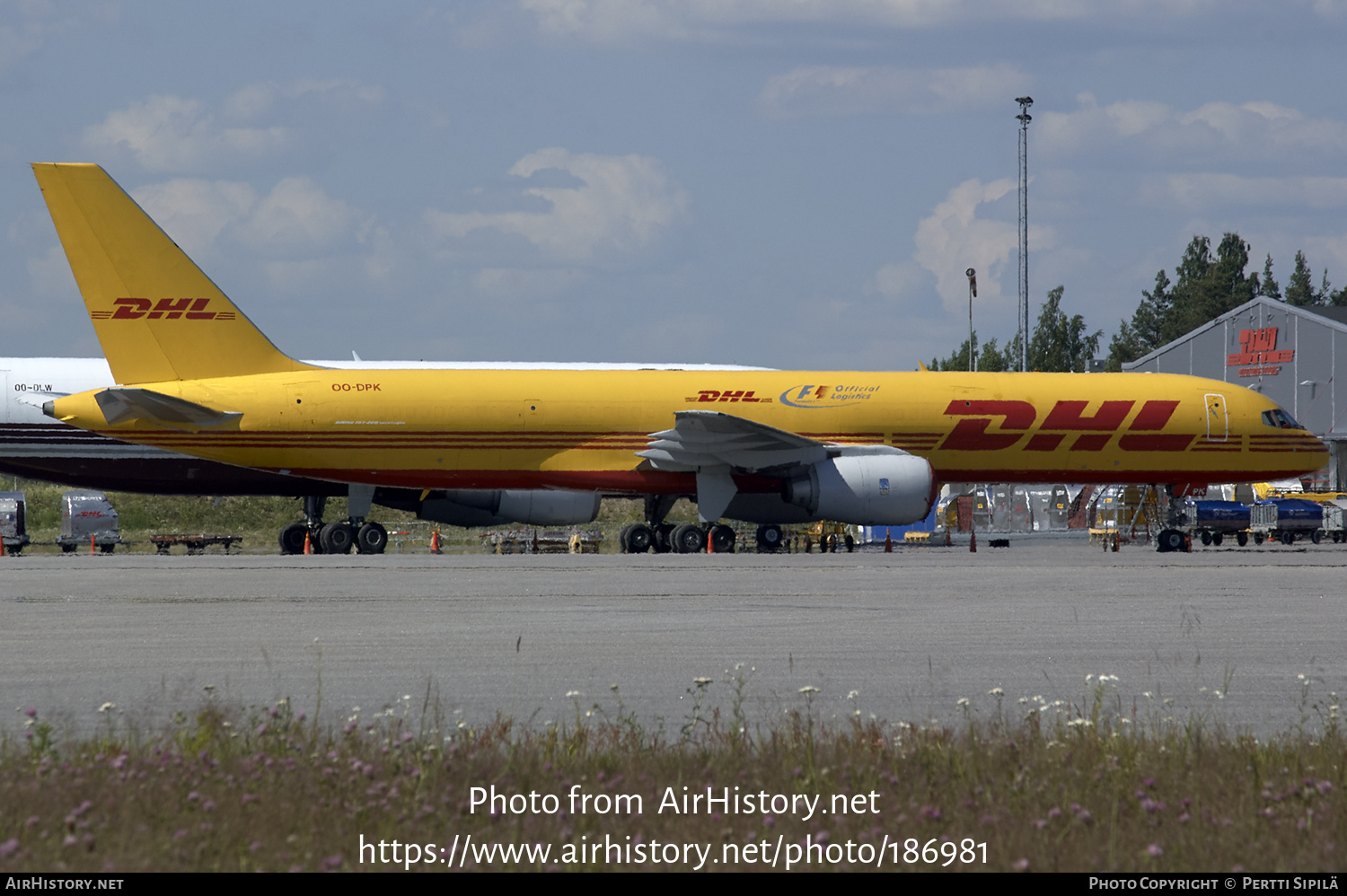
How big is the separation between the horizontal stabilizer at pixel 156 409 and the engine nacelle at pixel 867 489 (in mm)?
13920

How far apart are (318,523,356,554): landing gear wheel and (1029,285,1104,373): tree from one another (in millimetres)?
102381

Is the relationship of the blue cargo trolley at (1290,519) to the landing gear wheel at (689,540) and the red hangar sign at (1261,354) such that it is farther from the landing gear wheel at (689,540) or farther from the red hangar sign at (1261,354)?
the red hangar sign at (1261,354)

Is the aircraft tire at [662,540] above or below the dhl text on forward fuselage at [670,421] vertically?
below

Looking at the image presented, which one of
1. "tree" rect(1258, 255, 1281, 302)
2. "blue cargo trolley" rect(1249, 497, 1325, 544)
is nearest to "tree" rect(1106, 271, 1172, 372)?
"tree" rect(1258, 255, 1281, 302)

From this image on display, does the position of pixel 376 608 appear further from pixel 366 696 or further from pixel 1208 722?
pixel 1208 722

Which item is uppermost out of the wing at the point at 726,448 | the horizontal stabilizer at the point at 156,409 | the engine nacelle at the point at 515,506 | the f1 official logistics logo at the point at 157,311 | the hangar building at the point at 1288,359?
the hangar building at the point at 1288,359

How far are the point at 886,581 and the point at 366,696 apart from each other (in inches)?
552

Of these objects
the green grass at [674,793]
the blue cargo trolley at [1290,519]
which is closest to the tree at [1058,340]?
the blue cargo trolley at [1290,519]

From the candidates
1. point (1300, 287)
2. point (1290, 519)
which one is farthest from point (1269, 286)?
point (1290, 519)

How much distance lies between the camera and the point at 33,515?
7150 centimetres

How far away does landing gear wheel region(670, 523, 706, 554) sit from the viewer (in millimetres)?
36656

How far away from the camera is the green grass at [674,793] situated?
5762mm

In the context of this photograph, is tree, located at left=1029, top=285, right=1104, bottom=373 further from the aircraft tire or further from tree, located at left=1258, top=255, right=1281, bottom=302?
the aircraft tire
